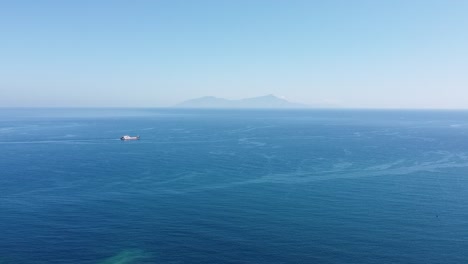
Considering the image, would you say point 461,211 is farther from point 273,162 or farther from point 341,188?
point 273,162

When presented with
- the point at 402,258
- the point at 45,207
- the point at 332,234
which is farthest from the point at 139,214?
the point at 402,258

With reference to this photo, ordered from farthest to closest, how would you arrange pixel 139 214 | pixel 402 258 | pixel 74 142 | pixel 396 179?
1. pixel 74 142
2. pixel 396 179
3. pixel 139 214
4. pixel 402 258

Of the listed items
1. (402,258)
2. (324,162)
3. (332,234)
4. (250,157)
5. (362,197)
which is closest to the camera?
(402,258)

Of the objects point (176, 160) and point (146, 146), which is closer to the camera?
point (176, 160)

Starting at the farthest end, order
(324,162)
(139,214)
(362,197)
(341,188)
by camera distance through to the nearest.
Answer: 1. (324,162)
2. (341,188)
3. (362,197)
4. (139,214)

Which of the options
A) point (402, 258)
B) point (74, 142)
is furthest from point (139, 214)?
point (74, 142)

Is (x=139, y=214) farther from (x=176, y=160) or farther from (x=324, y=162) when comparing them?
(x=324, y=162)
